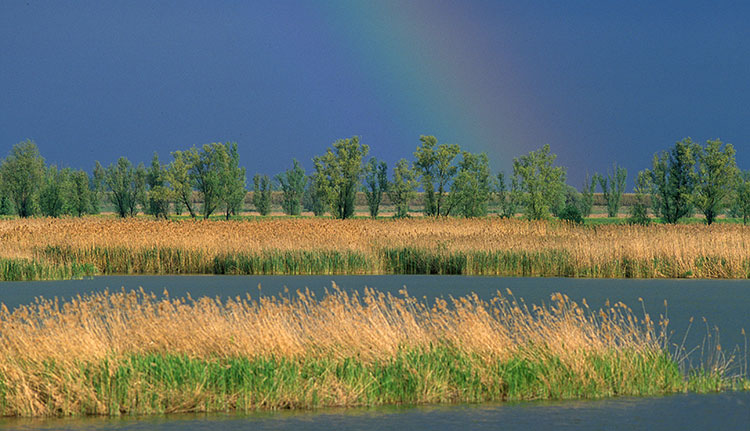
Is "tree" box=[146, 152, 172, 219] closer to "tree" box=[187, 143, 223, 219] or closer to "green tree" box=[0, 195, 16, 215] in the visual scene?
"tree" box=[187, 143, 223, 219]

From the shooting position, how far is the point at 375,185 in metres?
73.6

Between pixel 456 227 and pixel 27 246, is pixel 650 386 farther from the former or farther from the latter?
pixel 456 227

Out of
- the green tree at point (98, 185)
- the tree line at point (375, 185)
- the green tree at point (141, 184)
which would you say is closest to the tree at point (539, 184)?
the tree line at point (375, 185)

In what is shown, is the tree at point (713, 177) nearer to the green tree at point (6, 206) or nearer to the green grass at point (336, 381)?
the green grass at point (336, 381)

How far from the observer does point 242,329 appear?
11094mm

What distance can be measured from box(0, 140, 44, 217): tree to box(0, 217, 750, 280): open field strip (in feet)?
157

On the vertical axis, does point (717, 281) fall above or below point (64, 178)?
below

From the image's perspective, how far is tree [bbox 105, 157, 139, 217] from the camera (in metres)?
79.0

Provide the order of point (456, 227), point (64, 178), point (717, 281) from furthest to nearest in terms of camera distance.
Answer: point (64, 178) → point (456, 227) → point (717, 281)

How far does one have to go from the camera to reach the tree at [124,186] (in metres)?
79.0

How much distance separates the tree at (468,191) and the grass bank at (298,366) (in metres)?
48.6

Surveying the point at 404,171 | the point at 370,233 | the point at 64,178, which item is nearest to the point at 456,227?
the point at 370,233

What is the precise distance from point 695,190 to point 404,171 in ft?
89.4

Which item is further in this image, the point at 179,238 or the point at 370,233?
the point at 370,233
